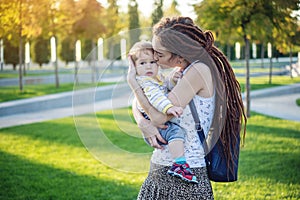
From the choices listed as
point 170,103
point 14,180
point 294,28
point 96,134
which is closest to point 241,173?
point 14,180

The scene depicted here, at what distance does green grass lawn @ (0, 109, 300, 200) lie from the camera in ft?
16.8

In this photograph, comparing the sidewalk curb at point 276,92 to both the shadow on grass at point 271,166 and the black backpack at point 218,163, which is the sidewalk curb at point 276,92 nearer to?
the shadow on grass at point 271,166

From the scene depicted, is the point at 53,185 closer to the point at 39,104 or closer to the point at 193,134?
the point at 193,134

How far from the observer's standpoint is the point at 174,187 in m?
2.39

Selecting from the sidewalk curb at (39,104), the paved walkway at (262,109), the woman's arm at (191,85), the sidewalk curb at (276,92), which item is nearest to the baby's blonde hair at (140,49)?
the woman's arm at (191,85)

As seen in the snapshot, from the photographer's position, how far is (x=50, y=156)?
7.14 metres

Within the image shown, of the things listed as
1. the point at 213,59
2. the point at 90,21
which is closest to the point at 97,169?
the point at 213,59

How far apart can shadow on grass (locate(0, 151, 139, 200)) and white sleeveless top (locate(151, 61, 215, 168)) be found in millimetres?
2781

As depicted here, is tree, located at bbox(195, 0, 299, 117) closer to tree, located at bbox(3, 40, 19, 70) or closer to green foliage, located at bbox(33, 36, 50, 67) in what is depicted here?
tree, located at bbox(3, 40, 19, 70)

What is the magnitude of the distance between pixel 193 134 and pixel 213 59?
0.40 m

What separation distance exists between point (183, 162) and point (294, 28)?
9386mm

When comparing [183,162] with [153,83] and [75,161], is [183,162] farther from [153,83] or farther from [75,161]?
[75,161]

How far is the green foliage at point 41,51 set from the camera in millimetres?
37812

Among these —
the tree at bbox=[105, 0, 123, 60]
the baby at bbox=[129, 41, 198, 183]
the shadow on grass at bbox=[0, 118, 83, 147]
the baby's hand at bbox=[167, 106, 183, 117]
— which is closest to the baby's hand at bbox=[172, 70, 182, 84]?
the baby at bbox=[129, 41, 198, 183]
